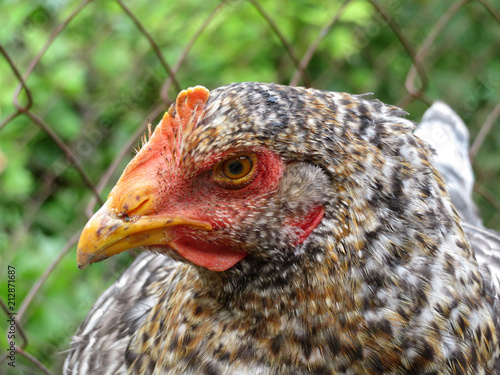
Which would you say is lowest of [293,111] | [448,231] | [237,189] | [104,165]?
[104,165]

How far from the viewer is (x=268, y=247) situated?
1208 millimetres

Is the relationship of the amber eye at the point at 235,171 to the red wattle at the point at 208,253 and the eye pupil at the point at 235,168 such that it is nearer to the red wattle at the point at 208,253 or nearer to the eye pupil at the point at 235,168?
the eye pupil at the point at 235,168

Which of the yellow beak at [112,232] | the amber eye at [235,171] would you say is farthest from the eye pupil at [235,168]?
the yellow beak at [112,232]

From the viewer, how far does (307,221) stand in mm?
1204

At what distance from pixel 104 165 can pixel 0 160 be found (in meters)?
0.59

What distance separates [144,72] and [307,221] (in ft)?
7.97

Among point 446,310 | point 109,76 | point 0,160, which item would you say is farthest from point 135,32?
point 446,310

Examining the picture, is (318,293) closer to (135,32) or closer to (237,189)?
(237,189)

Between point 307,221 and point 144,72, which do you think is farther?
point 144,72

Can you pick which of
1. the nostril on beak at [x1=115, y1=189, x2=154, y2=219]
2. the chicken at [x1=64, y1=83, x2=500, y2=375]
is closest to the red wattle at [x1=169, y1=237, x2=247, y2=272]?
the chicken at [x1=64, y1=83, x2=500, y2=375]

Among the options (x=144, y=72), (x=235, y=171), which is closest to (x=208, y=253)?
(x=235, y=171)

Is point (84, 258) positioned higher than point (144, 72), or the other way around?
point (84, 258)

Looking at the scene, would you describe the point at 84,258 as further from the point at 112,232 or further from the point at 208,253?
the point at 208,253

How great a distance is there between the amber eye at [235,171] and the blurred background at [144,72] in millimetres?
1745
